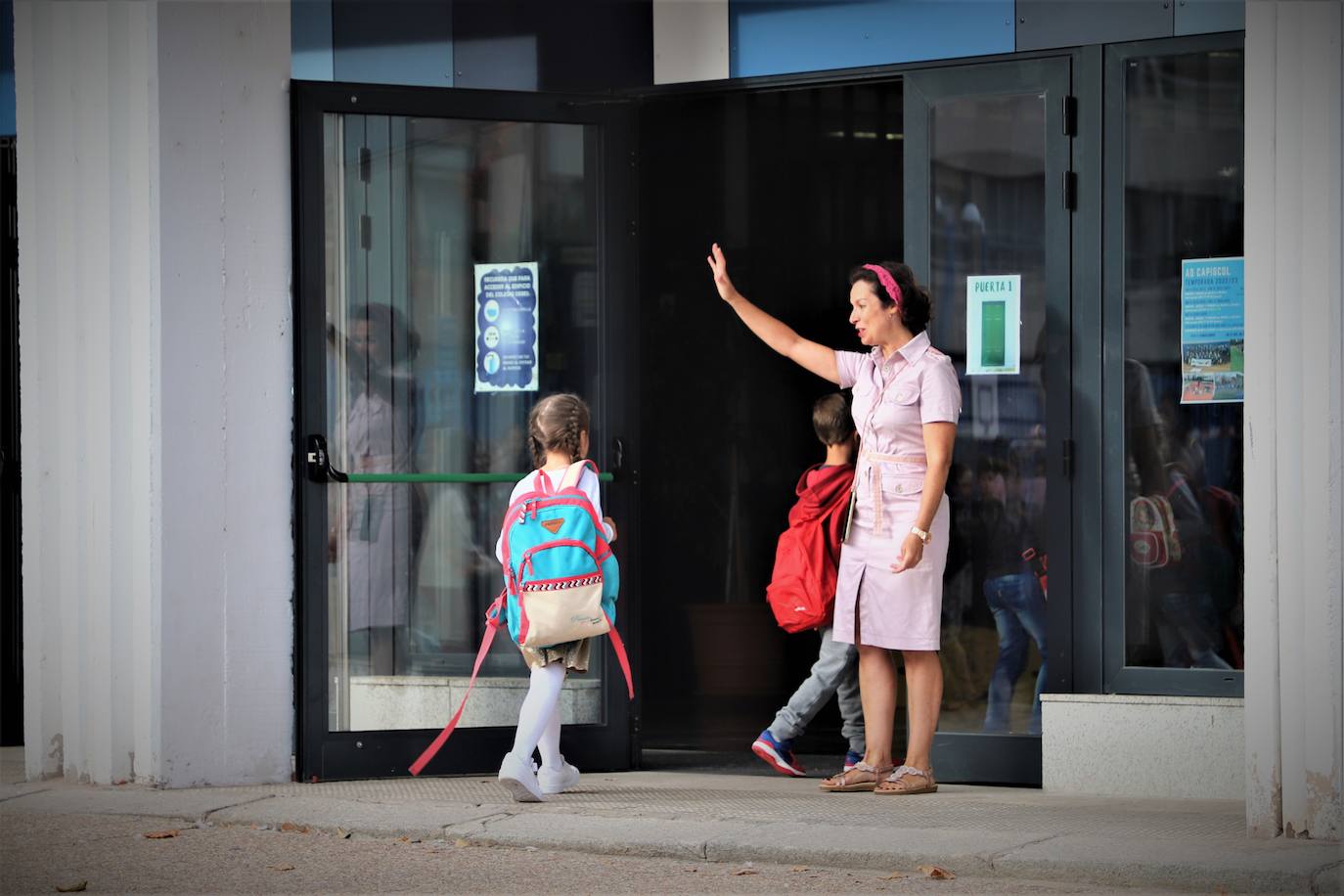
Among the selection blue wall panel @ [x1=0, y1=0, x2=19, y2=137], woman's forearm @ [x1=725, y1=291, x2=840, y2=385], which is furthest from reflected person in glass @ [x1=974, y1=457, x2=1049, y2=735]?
blue wall panel @ [x1=0, y1=0, x2=19, y2=137]

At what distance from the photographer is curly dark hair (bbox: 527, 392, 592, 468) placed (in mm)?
6574

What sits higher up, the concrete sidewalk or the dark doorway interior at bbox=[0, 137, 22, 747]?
the dark doorway interior at bbox=[0, 137, 22, 747]

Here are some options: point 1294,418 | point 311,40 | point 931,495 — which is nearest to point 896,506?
point 931,495

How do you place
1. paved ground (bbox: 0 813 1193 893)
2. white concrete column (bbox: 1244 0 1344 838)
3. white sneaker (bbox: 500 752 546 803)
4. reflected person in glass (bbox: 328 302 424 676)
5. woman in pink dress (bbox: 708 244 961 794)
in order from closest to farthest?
paved ground (bbox: 0 813 1193 893), white concrete column (bbox: 1244 0 1344 838), white sneaker (bbox: 500 752 546 803), woman in pink dress (bbox: 708 244 961 794), reflected person in glass (bbox: 328 302 424 676)

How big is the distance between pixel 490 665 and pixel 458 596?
0.30 m

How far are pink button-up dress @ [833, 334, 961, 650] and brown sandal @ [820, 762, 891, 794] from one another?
474 millimetres

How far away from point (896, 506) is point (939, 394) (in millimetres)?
446

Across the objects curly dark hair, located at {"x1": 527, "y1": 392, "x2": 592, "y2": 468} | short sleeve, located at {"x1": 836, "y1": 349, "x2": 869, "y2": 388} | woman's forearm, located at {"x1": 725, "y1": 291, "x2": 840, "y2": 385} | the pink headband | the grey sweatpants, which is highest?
the pink headband

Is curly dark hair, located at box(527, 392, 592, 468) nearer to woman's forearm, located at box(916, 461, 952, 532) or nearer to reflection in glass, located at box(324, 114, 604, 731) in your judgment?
reflection in glass, located at box(324, 114, 604, 731)

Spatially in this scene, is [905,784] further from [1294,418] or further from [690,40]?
[690,40]

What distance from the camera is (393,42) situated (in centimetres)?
708

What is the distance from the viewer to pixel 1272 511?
5398mm

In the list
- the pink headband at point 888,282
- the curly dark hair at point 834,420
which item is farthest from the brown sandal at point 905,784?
the pink headband at point 888,282

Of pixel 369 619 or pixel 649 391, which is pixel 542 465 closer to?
pixel 369 619
